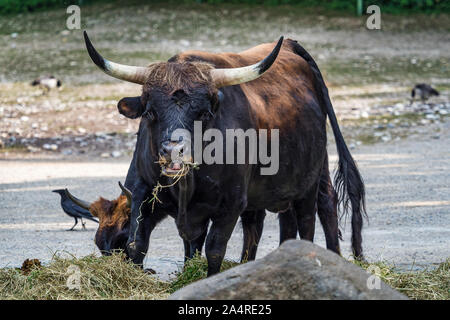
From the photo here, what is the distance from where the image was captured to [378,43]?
25.9 meters

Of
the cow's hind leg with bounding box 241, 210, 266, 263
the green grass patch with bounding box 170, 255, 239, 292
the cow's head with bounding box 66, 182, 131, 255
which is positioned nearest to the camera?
the green grass patch with bounding box 170, 255, 239, 292

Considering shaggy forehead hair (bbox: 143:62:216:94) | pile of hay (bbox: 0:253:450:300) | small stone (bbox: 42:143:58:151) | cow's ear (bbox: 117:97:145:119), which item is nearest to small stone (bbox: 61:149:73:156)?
small stone (bbox: 42:143:58:151)

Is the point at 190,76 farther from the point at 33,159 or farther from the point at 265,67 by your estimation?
the point at 33,159

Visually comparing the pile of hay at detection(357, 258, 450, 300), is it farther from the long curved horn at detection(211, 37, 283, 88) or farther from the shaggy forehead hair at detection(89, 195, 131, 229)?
the shaggy forehead hair at detection(89, 195, 131, 229)

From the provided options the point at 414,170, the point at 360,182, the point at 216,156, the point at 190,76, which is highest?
the point at 190,76

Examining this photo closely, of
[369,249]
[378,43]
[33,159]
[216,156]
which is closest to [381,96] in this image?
[378,43]

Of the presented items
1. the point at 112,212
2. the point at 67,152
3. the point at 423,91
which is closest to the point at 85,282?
the point at 112,212

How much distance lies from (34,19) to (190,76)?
945 inches

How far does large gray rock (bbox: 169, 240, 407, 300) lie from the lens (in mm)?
5371

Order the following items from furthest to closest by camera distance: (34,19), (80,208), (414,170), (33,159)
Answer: (34,19), (33,159), (414,170), (80,208)

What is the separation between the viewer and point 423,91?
63.4 feet

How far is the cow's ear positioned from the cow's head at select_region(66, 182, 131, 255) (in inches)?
42.3

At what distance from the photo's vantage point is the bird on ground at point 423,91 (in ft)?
63.2

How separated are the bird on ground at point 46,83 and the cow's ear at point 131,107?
46.4ft
